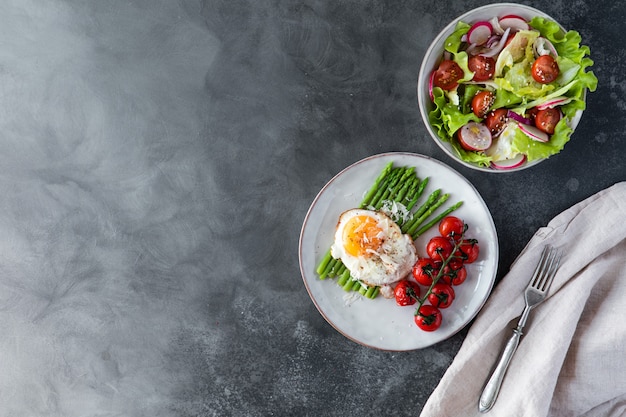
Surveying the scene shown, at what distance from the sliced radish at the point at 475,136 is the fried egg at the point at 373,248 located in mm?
519

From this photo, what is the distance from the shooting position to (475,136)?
2727 mm

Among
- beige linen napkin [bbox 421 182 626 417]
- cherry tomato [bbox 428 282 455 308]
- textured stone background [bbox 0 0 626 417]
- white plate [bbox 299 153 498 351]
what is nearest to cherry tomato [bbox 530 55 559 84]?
textured stone background [bbox 0 0 626 417]

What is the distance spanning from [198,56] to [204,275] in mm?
1129

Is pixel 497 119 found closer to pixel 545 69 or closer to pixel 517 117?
pixel 517 117

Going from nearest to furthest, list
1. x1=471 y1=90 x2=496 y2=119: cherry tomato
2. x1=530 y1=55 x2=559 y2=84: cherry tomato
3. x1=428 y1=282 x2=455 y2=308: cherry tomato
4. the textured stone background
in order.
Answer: x1=530 y1=55 x2=559 y2=84: cherry tomato
x1=471 y1=90 x2=496 y2=119: cherry tomato
x1=428 y1=282 x2=455 y2=308: cherry tomato
the textured stone background

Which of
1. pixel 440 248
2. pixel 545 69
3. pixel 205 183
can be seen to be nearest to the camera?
pixel 545 69

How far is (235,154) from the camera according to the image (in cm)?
302

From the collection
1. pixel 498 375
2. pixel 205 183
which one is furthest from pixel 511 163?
pixel 205 183

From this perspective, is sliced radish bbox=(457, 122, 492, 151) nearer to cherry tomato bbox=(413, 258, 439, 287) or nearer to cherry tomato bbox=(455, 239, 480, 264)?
cherry tomato bbox=(455, 239, 480, 264)

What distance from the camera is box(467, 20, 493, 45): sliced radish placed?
267 centimetres

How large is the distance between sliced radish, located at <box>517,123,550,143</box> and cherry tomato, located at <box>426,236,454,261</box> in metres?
0.61

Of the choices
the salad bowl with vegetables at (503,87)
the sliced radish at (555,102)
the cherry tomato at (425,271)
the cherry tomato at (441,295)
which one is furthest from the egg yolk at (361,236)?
the sliced radish at (555,102)

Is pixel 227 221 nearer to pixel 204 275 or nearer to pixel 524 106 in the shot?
pixel 204 275

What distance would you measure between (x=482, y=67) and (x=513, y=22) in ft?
0.89
